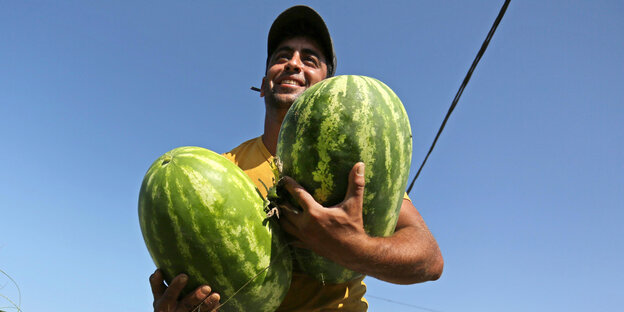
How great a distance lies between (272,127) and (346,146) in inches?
64.6

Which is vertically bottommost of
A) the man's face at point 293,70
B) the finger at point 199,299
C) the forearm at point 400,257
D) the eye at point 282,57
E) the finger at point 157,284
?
the forearm at point 400,257

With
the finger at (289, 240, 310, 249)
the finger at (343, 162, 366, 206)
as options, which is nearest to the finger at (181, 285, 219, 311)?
the finger at (289, 240, 310, 249)

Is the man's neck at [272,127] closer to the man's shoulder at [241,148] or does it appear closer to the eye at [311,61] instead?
the man's shoulder at [241,148]

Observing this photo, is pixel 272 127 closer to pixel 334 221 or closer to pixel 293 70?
pixel 293 70

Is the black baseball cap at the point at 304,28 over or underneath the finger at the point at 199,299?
over

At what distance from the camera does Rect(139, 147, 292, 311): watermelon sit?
1.82m

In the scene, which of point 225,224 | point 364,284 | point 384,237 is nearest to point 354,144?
point 384,237

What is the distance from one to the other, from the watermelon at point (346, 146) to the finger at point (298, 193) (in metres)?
0.05

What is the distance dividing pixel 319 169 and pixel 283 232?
40 centimetres

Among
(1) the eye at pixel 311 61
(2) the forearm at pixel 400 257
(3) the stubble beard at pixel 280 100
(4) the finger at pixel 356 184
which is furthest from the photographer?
(1) the eye at pixel 311 61

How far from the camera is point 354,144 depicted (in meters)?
A: 1.88

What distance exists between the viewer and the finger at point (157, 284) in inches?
77.7

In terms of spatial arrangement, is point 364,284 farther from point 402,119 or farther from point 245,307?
point 402,119

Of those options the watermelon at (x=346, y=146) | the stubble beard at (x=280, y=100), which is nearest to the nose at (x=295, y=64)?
the stubble beard at (x=280, y=100)
